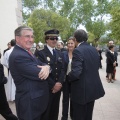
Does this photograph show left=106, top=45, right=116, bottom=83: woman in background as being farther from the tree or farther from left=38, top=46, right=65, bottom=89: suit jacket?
the tree

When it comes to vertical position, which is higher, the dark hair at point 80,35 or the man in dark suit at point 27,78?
the dark hair at point 80,35

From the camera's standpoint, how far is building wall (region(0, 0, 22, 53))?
784 centimetres

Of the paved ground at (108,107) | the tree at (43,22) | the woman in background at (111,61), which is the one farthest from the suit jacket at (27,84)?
the tree at (43,22)

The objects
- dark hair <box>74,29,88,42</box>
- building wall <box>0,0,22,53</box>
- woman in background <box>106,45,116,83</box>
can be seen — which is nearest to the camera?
dark hair <box>74,29,88,42</box>

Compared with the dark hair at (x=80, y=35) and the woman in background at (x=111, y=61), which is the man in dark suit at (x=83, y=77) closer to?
the dark hair at (x=80, y=35)

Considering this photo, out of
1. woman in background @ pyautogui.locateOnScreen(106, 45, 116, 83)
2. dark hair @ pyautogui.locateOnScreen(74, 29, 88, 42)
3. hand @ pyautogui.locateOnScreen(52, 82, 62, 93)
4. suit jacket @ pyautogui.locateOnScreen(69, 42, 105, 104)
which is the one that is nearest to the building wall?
woman in background @ pyautogui.locateOnScreen(106, 45, 116, 83)

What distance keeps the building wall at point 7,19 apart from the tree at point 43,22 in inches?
929

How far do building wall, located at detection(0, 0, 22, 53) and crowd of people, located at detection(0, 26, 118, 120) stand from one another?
350 centimetres

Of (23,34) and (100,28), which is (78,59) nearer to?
(23,34)

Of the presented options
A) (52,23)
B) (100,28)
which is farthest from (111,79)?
(100,28)

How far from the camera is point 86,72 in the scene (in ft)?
12.1

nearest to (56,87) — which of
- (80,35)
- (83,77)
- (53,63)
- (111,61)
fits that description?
(53,63)

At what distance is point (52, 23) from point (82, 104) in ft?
104

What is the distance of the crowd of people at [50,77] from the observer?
9.77 feet
